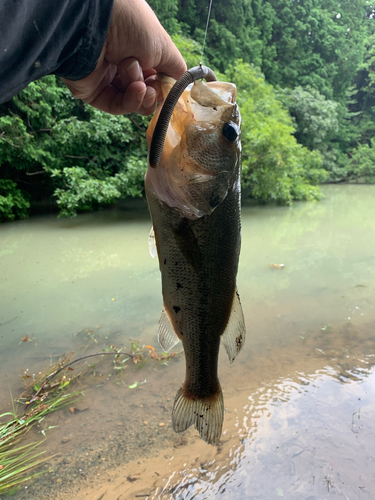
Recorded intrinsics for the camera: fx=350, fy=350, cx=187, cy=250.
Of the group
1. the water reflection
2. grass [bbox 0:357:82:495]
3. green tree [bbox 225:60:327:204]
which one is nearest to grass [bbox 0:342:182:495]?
grass [bbox 0:357:82:495]

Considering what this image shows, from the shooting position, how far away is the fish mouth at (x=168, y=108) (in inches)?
38.1

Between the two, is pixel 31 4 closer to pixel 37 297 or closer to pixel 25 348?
pixel 25 348

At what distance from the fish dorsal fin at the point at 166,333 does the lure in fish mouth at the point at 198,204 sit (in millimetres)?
24

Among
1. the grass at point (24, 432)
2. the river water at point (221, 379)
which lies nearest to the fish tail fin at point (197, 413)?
the river water at point (221, 379)

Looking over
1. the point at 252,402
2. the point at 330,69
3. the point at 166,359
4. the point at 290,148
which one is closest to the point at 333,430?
the point at 252,402

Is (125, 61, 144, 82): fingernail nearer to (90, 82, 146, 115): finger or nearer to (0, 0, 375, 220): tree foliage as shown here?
(90, 82, 146, 115): finger

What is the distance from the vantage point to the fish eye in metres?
1.17

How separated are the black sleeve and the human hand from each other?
153mm

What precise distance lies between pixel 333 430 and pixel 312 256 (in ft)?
16.3

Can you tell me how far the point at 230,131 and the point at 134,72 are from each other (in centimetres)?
63

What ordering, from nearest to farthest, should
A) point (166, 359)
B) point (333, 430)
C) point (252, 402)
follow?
point (333, 430), point (252, 402), point (166, 359)

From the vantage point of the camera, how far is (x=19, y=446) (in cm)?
268

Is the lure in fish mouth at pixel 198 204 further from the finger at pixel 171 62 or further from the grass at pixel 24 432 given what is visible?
the grass at pixel 24 432

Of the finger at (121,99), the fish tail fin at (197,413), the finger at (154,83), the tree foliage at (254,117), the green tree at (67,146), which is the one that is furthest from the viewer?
the tree foliage at (254,117)
